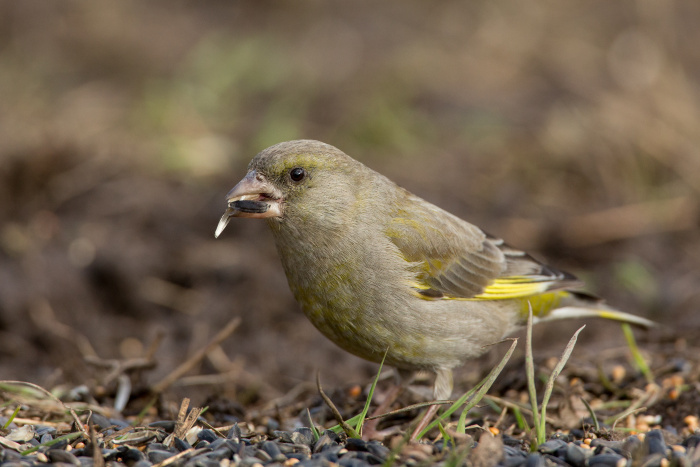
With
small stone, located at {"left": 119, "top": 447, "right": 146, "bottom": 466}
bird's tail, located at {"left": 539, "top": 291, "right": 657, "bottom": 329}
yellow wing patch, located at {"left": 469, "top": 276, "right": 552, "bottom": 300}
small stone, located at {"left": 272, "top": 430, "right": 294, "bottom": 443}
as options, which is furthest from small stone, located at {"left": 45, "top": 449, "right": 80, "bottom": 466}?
bird's tail, located at {"left": 539, "top": 291, "right": 657, "bottom": 329}

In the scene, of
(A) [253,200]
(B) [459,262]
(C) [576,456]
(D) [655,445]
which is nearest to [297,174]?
(A) [253,200]

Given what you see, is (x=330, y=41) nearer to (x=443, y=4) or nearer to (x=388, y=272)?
(x=443, y=4)

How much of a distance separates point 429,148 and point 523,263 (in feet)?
14.1

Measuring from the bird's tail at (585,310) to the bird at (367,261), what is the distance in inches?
26.9

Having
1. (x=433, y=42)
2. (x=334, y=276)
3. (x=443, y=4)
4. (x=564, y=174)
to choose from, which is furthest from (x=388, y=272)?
(x=443, y=4)

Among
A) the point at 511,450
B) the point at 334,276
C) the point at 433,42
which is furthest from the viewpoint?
the point at 433,42

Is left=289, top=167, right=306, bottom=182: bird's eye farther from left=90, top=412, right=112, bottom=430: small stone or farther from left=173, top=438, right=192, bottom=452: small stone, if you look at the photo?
left=90, top=412, right=112, bottom=430: small stone

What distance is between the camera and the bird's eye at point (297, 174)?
179 inches

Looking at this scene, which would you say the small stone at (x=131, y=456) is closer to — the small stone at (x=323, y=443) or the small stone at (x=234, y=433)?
the small stone at (x=234, y=433)

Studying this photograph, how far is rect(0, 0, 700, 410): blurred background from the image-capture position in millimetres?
6934

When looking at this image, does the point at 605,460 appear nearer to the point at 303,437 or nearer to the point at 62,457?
the point at 303,437

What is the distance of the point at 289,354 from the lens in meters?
6.72

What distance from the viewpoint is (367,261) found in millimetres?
4555

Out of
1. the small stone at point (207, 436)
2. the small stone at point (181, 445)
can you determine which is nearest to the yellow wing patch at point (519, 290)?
the small stone at point (207, 436)
